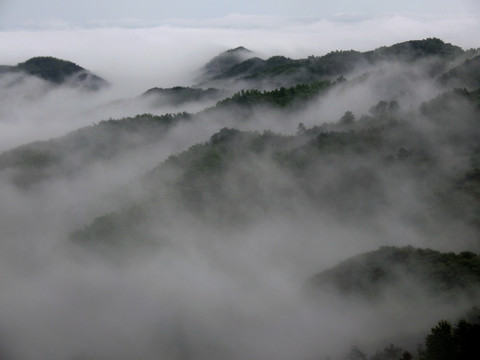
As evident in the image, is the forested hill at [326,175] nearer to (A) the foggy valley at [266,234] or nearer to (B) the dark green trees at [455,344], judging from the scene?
(A) the foggy valley at [266,234]

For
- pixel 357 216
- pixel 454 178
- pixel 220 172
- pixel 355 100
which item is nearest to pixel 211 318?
pixel 357 216

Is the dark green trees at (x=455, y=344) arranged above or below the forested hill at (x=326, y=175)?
below

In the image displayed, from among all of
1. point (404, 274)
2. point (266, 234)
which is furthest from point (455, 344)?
point (266, 234)

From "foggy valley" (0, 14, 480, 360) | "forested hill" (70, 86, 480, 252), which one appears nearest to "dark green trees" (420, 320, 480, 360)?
"foggy valley" (0, 14, 480, 360)

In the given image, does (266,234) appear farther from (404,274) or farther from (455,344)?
(455,344)

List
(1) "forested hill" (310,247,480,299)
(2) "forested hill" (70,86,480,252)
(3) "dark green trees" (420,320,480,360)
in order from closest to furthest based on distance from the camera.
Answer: (3) "dark green trees" (420,320,480,360), (1) "forested hill" (310,247,480,299), (2) "forested hill" (70,86,480,252)

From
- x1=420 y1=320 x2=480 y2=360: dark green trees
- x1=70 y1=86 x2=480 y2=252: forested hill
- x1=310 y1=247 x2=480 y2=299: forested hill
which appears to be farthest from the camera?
x1=70 y1=86 x2=480 y2=252: forested hill

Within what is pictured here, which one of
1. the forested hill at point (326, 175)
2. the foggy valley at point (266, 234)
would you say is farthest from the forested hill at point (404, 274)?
the forested hill at point (326, 175)

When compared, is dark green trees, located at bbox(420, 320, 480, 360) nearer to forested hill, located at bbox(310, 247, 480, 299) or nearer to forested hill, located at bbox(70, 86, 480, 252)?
forested hill, located at bbox(310, 247, 480, 299)
